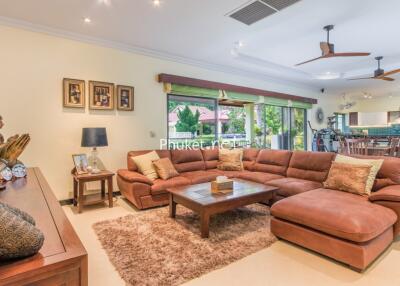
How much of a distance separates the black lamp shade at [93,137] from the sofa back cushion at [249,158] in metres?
2.69

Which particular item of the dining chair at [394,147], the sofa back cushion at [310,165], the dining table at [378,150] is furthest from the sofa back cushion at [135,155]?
the dining chair at [394,147]

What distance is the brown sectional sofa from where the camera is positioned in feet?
6.81

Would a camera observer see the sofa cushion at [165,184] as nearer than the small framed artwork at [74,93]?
Yes

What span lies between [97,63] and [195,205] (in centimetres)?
297

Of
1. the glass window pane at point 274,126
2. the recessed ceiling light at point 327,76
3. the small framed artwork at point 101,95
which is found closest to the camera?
the small framed artwork at point 101,95

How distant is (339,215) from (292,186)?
4.23 feet

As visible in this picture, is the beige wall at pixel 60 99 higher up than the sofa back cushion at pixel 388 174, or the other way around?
the beige wall at pixel 60 99

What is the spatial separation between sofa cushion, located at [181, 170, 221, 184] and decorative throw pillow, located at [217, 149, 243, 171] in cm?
36

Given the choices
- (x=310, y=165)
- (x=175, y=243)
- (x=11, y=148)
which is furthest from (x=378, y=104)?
(x=11, y=148)

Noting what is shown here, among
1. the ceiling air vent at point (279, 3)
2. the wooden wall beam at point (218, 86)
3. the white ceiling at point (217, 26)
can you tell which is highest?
the white ceiling at point (217, 26)

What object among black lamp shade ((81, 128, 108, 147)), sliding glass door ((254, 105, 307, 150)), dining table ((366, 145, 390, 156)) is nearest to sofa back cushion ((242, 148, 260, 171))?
sliding glass door ((254, 105, 307, 150))

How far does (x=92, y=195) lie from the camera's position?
403cm

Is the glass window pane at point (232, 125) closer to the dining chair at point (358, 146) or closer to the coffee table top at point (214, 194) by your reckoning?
the dining chair at point (358, 146)

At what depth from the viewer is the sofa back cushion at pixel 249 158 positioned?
4.82 meters
